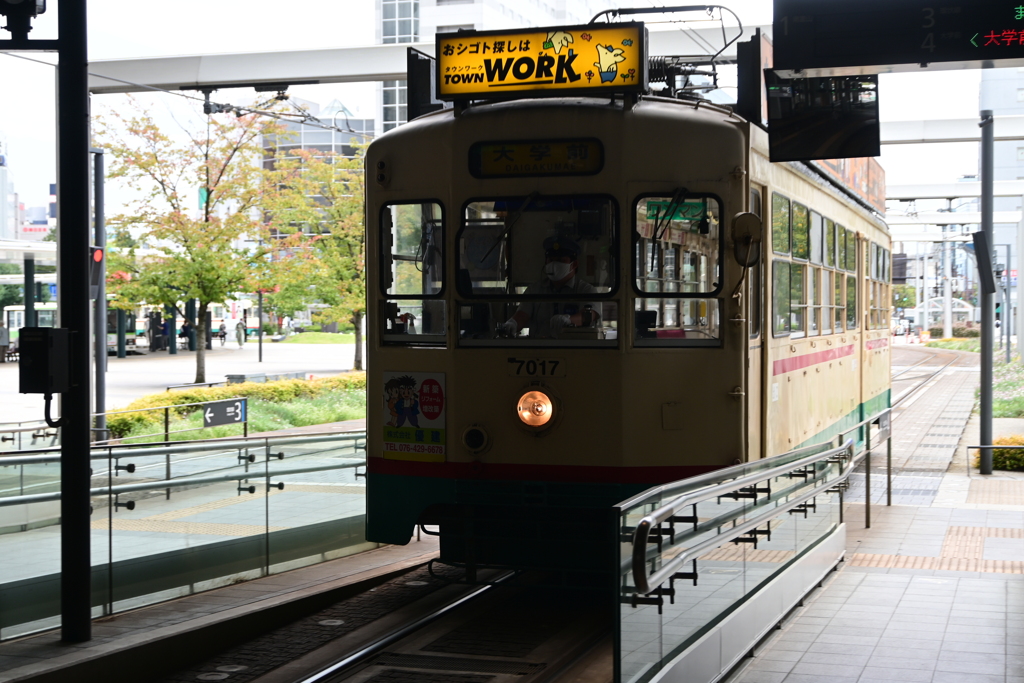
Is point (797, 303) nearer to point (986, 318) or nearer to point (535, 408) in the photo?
point (535, 408)

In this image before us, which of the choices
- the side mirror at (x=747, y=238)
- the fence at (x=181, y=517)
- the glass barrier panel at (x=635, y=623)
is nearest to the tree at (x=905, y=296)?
the fence at (x=181, y=517)

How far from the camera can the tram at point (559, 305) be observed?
7441 millimetres

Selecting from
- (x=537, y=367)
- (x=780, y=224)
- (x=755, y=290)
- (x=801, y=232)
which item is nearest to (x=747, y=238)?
(x=755, y=290)

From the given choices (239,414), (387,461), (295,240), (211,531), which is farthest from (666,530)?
(295,240)

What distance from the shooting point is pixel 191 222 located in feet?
82.1

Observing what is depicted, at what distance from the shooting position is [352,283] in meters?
30.7

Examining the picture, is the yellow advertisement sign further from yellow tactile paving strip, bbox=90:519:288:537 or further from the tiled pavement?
the tiled pavement

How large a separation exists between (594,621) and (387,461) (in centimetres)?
174

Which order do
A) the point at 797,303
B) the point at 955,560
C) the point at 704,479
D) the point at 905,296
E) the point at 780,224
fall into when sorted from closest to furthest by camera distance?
the point at 704,479
the point at 780,224
the point at 797,303
the point at 955,560
the point at 905,296

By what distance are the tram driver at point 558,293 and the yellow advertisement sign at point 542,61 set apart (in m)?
1.03

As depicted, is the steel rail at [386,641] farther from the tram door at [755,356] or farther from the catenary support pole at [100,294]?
the catenary support pole at [100,294]

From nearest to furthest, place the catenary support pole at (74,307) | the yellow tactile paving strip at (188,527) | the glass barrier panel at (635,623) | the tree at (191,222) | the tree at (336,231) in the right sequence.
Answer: the glass barrier panel at (635,623), the catenary support pole at (74,307), the yellow tactile paving strip at (188,527), the tree at (191,222), the tree at (336,231)

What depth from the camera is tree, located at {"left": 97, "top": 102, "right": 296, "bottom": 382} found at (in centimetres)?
2469

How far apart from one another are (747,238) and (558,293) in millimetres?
1219
